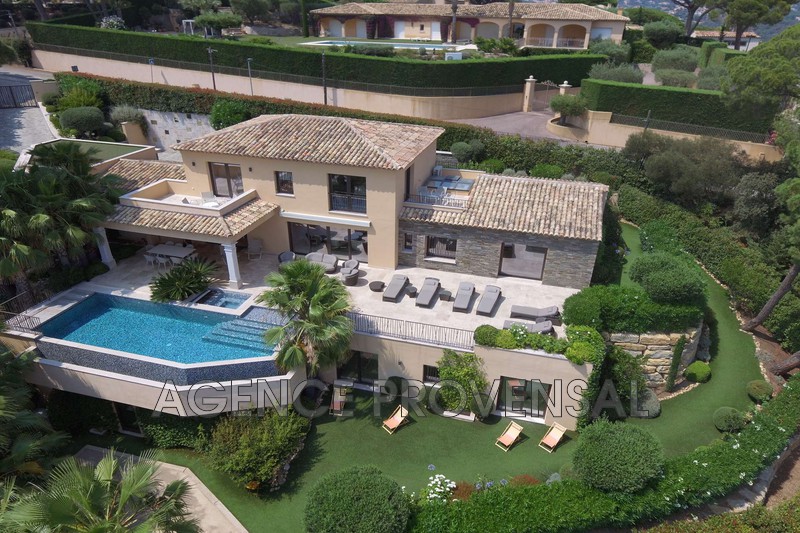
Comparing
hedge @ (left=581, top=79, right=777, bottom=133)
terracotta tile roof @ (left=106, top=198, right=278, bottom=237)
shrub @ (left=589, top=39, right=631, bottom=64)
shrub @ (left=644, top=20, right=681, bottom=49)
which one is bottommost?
terracotta tile roof @ (left=106, top=198, right=278, bottom=237)

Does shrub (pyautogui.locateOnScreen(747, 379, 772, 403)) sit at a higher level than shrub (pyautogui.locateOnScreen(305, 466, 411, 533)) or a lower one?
lower

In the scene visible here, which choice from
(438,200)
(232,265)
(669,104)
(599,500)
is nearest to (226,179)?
(232,265)

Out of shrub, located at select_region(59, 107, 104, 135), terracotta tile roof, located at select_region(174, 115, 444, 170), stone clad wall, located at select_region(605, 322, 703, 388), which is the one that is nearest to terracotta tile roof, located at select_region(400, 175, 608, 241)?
terracotta tile roof, located at select_region(174, 115, 444, 170)

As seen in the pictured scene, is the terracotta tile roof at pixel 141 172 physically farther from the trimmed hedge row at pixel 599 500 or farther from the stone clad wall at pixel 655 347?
the stone clad wall at pixel 655 347

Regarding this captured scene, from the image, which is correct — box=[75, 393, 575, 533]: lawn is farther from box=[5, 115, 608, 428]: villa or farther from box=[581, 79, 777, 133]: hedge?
box=[581, 79, 777, 133]: hedge

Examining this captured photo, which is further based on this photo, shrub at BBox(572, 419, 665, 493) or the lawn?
the lawn

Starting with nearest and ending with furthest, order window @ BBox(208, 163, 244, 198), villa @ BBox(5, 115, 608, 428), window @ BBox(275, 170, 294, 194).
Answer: villa @ BBox(5, 115, 608, 428) < window @ BBox(275, 170, 294, 194) < window @ BBox(208, 163, 244, 198)

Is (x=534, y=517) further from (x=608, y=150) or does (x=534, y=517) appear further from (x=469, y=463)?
(x=608, y=150)
